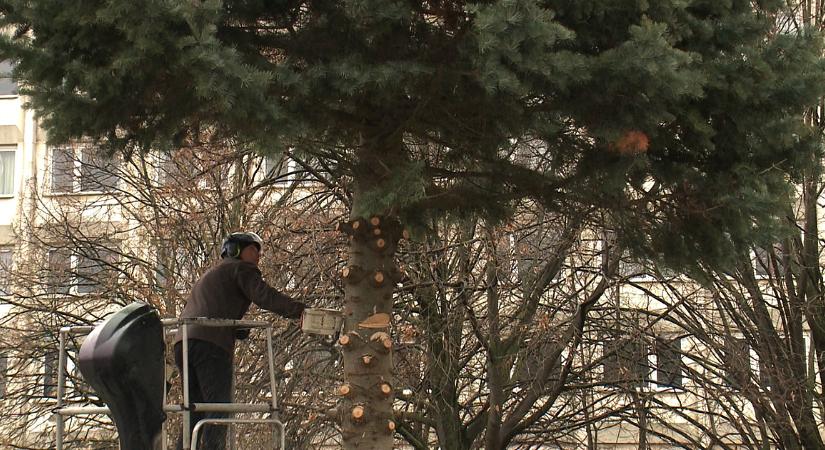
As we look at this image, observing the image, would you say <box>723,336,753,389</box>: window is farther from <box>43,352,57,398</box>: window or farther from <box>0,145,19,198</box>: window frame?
<box>0,145,19,198</box>: window frame

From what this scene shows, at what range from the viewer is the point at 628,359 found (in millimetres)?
15391

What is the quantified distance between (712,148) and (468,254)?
361 inches

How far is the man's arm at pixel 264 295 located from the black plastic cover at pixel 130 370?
1470mm

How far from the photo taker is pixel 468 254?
16.1 metres

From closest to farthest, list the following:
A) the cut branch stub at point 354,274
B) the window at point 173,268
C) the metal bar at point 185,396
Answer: the metal bar at point 185,396 → the cut branch stub at point 354,274 → the window at point 173,268

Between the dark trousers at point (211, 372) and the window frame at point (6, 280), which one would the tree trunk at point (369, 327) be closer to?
the dark trousers at point (211, 372)

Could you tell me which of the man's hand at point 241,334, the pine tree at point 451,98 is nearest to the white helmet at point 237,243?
the man's hand at point 241,334

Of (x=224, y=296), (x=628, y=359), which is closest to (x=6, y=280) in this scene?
(x=628, y=359)

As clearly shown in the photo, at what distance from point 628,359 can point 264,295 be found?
8.44 meters

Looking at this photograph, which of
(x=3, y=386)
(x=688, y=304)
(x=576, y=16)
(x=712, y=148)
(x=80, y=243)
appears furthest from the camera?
(x=3, y=386)

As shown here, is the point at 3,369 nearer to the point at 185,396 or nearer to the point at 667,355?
the point at 667,355

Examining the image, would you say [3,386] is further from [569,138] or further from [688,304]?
[569,138]

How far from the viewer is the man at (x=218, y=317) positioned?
8.11m

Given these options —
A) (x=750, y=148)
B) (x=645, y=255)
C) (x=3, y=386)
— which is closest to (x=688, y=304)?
(x=645, y=255)
